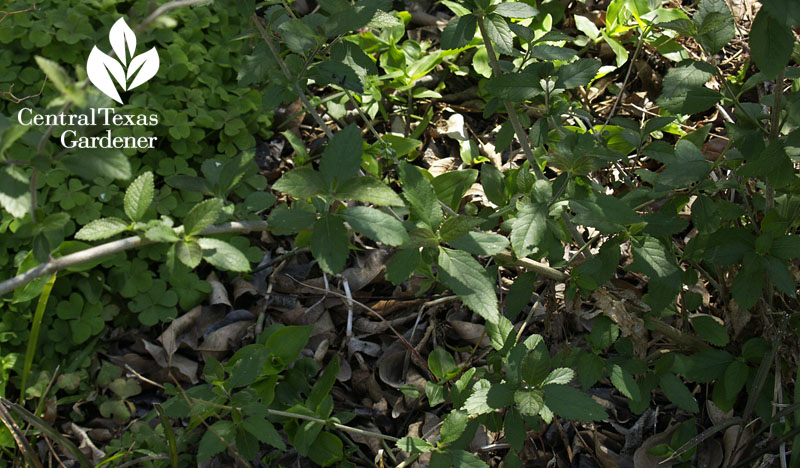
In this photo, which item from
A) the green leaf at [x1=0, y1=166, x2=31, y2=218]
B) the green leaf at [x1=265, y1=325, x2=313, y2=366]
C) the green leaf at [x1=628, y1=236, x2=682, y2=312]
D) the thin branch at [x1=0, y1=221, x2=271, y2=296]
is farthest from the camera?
the green leaf at [x1=265, y1=325, x2=313, y2=366]

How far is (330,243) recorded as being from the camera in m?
1.36

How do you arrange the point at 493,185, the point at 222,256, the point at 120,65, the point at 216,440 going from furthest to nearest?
the point at 120,65 → the point at 493,185 → the point at 216,440 → the point at 222,256

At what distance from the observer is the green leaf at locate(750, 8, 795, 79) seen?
4.58 feet

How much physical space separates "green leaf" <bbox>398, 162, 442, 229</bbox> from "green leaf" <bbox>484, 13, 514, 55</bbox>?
1.39 ft

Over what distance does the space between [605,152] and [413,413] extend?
3.85 feet

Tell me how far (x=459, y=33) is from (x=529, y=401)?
92 centimetres

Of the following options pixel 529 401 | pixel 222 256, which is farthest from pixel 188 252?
pixel 529 401

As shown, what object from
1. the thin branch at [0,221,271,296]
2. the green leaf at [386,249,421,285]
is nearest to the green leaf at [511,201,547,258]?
the green leaf at [386,249,421,285]

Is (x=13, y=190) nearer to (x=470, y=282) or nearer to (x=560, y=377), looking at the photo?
(x=470, y=282)

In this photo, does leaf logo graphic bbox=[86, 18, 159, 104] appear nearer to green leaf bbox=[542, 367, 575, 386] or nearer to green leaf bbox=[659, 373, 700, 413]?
green leaf bbox=[542, 367, 575, 386]

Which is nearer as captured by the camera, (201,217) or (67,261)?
(67,261)

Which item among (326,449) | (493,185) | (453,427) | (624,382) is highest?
(493,185)

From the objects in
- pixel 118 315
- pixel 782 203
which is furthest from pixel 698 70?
pixel 118 315

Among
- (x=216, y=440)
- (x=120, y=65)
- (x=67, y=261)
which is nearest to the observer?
(x=67, y=261)
